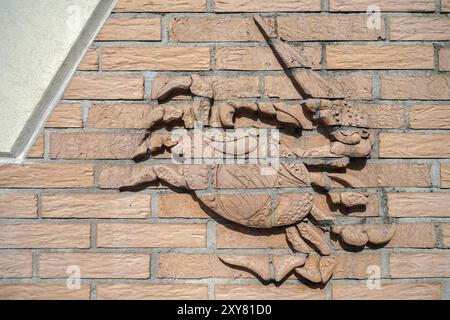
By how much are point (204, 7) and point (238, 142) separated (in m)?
0.44

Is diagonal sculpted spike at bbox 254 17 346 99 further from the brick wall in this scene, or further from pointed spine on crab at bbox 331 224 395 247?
pointed spine on crab at bbox 331 224 395 247

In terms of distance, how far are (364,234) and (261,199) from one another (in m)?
0.34

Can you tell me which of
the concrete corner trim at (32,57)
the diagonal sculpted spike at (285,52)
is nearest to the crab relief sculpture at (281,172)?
the diagonal sculpted spike at (285,52)

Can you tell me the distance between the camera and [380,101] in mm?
1351

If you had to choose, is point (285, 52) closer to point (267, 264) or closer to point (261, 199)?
point (261, 199)

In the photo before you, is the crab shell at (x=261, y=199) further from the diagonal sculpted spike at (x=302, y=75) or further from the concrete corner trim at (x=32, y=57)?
the concrete corner trim at (x=32, y=57)

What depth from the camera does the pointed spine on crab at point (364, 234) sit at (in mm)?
1321

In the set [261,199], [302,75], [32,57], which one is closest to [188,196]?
[261,199]

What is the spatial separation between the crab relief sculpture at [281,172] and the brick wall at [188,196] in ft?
0.11

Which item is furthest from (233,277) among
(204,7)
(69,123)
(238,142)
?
(204,7)

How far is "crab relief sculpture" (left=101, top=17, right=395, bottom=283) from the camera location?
1322 mm

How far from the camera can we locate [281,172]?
4.35 feet

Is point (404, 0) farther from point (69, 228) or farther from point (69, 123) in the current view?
point (69, 228)
